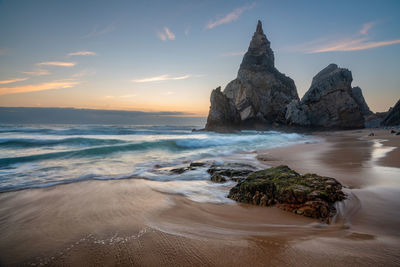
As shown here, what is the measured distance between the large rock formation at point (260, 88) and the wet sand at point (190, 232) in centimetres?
3424

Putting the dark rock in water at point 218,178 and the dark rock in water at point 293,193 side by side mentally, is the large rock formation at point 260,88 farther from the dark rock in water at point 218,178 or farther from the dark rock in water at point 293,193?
the dark rock in water at point 293,193

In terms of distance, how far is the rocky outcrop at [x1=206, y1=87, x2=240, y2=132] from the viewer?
111ft

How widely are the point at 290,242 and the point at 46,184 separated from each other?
4538 millimetres

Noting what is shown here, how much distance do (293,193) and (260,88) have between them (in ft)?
146

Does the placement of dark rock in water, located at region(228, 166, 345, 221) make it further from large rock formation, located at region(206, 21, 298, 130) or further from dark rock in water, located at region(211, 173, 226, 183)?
large rock formation, located at region(206, 21, 298, 130)

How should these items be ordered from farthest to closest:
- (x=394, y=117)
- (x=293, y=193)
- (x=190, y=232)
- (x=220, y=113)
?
1. (x=220, y=113)
2. (x=394, y=117)
3. (x=293, y=193)
4. (x=190, y=232)

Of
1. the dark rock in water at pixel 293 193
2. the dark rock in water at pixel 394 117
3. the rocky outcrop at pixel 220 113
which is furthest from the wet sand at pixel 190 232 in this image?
the dark rock in water at pixel 394 117

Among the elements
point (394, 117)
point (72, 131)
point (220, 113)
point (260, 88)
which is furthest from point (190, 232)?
point (260, 88)

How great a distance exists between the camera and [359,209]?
7.48ft

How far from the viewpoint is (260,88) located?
44.0 meters

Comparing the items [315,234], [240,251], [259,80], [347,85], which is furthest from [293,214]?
[259,80]

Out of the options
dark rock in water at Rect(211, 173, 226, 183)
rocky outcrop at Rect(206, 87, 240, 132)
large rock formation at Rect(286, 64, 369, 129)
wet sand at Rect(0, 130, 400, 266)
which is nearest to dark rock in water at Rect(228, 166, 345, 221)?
wet sand at Rect(0, 130, 400, 266)

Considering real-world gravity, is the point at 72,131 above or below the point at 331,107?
below

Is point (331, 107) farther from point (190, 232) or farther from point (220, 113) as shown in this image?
point (190, 232)
